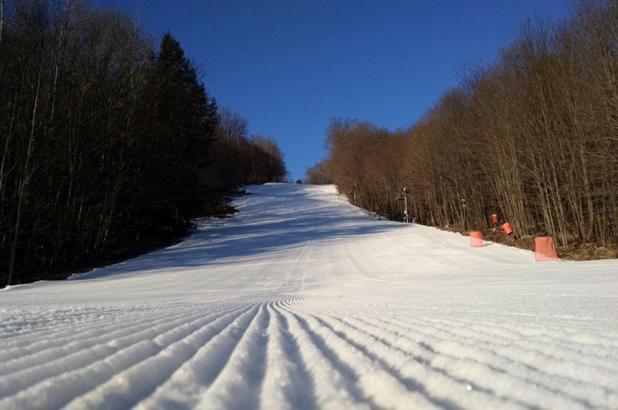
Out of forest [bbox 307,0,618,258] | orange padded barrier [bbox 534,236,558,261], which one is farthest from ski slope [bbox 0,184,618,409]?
forest [bbox 307,0,618,258]

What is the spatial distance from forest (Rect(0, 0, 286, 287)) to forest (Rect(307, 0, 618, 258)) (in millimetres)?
18145

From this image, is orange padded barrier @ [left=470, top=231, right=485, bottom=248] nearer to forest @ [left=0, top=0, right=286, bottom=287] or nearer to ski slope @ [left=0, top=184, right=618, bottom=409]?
ski slope @ [left=0, top=184, right=618, bottom=409]

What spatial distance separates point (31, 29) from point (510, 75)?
20253 mm

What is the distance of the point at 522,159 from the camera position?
21000 millimetres

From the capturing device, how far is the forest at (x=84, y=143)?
661 inches

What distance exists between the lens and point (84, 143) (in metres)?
21.0

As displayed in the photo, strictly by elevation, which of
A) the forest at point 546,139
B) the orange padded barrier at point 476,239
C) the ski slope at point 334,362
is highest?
the forest at point 546,139

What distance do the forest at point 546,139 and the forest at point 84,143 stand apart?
18145 millimetres

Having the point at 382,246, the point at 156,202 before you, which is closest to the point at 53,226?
the point at 156,202

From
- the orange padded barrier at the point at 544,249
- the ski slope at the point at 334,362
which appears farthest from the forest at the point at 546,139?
the ski slope at the point at 334,362

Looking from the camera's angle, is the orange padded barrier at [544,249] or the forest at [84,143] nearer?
the orange padded barrier at [544,249]

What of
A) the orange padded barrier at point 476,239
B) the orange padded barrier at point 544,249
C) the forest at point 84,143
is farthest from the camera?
the orange padded barrier at point 476,239

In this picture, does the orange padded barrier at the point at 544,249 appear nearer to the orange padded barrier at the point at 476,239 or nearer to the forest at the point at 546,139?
the forest at the point at 546,139

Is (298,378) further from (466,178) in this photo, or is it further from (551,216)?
(466,178)
